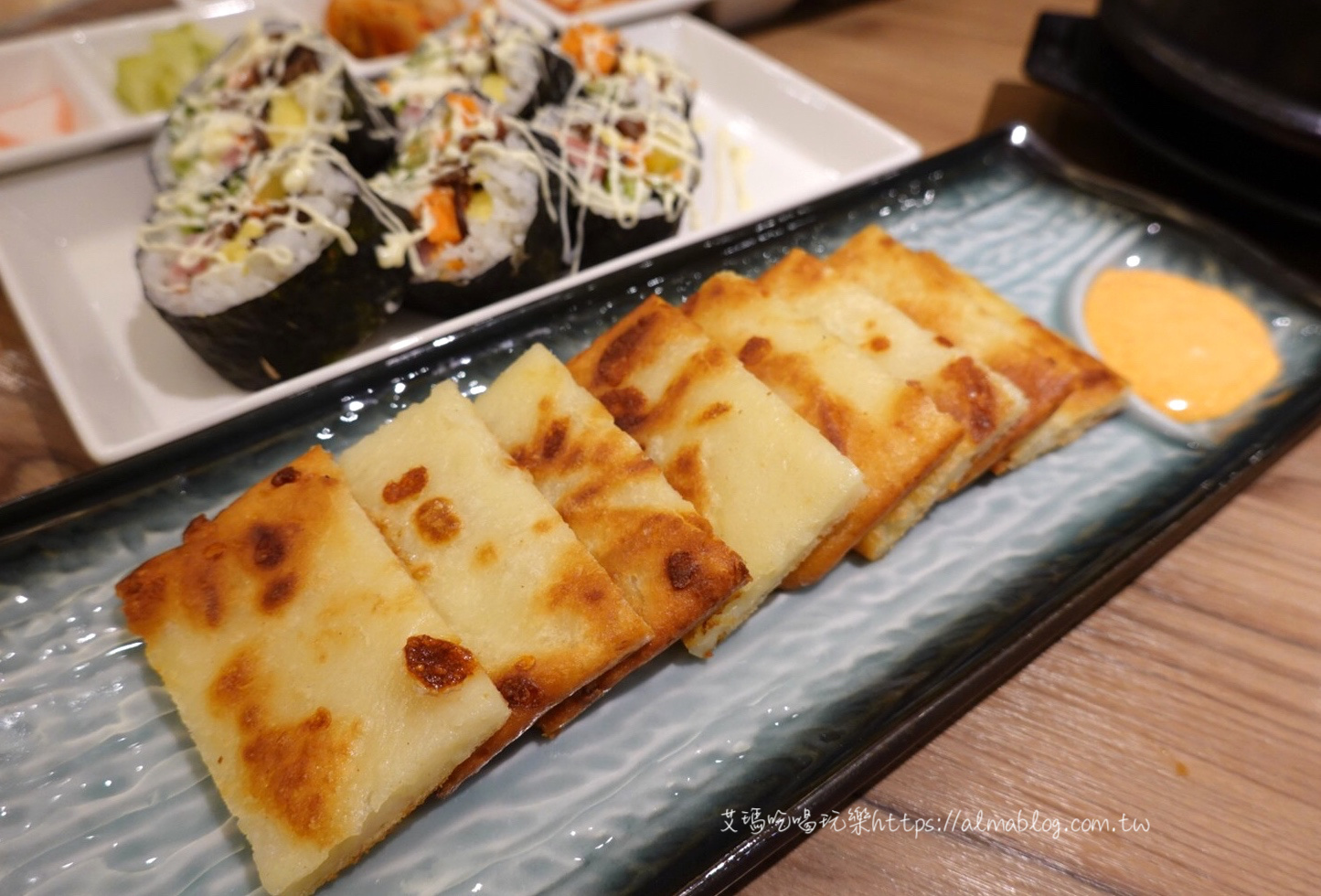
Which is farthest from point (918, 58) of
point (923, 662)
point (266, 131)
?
point (923, 662)

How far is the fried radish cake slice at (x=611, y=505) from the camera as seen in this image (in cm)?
170

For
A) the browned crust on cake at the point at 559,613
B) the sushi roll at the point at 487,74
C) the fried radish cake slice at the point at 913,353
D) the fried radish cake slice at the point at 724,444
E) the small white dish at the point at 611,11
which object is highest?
the small white dish at the point at 611,11

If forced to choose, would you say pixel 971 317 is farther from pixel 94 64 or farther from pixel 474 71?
pixel 94 64

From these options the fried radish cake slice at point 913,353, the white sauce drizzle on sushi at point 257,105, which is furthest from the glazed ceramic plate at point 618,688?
the white sauce drizzle on sushi at point 257,105

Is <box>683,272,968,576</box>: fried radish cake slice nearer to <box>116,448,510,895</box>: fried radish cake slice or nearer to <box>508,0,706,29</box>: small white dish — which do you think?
<box>116,448,510,895</box>: fried radish cake slice

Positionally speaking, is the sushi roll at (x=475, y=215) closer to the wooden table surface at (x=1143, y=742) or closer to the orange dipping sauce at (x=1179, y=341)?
the wooden table surface at (x=1143, y=742)

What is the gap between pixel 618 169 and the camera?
10.2ft

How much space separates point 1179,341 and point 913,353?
1.12 metres

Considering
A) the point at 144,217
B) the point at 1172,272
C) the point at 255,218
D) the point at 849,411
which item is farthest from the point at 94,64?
the point at 1172,272

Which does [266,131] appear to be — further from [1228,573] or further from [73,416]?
[1228,573]

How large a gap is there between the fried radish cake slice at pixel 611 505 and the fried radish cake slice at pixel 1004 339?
1.03 m

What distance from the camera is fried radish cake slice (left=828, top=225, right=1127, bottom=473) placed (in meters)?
Answer: 2.25

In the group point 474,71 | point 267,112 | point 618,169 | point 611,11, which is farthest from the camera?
point 611,11

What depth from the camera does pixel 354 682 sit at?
156 centimetres
